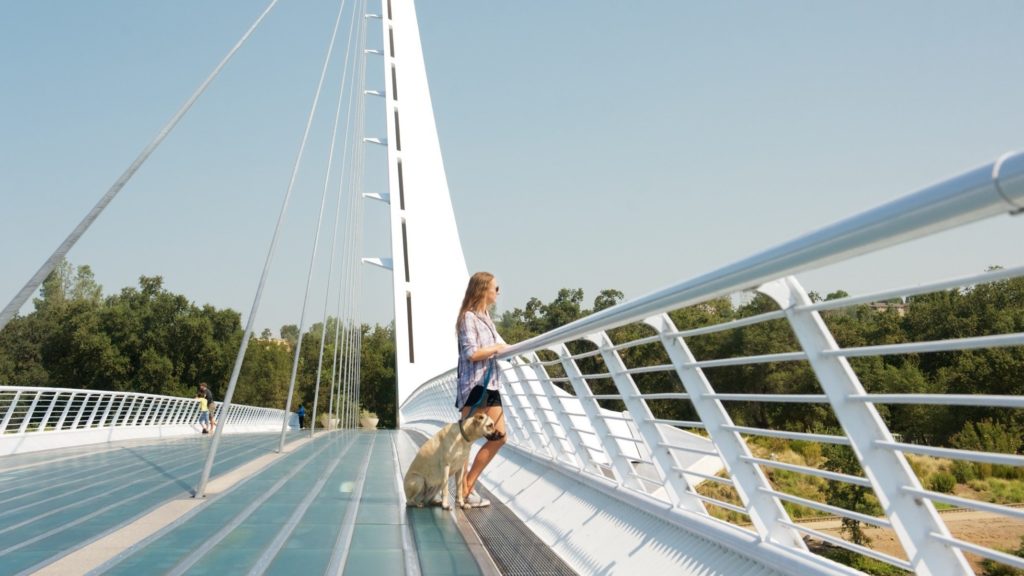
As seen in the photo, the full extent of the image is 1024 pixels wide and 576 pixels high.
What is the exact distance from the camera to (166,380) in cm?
6284

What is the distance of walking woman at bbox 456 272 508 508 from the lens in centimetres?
549

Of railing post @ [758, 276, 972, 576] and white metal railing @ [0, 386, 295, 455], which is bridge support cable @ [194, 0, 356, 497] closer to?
white metal railing @ [0, 386, 295, 455]

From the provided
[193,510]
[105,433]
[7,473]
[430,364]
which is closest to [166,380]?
[430,364]

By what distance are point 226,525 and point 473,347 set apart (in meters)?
1.64

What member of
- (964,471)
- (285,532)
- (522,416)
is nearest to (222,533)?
(285,532)

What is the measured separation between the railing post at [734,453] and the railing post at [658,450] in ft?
1.00

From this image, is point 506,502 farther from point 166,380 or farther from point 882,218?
point 166,380

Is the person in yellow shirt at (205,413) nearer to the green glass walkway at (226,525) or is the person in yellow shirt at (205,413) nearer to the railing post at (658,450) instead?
the green glass walkway at (226,525)

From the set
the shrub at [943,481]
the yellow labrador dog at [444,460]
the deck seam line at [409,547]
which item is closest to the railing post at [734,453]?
the deck seam line at [409,547]

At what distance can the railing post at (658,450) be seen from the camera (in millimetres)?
3369

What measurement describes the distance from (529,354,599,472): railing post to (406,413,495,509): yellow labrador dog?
1.70 ft

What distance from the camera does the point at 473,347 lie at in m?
5.45

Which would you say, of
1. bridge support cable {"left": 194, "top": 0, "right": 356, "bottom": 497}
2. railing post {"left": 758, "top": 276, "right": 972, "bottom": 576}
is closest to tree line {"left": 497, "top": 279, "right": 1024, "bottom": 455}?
bridge support cable {"left": 194, "top": 0, "right": 356, "bottom": 497}

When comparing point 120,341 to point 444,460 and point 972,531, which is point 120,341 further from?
point 444,460
